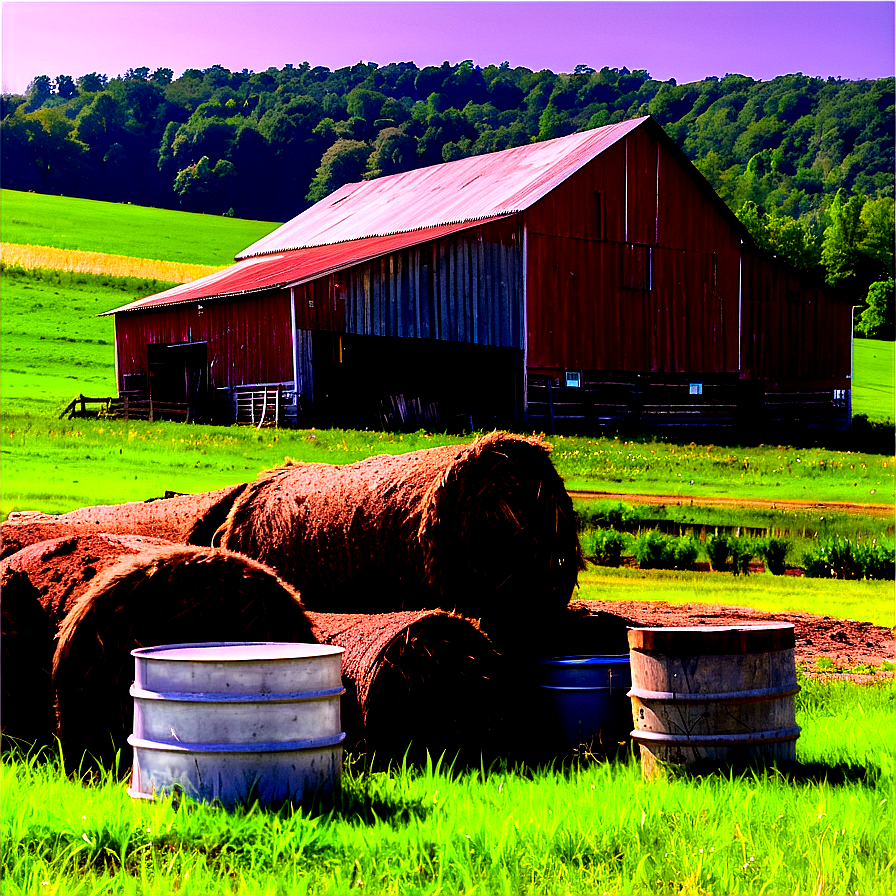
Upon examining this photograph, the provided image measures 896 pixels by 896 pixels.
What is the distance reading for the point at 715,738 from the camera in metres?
5.96

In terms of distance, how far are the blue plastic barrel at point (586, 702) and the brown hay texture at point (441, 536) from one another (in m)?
0.77

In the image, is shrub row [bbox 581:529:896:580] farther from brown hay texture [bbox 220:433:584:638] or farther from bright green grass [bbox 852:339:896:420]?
bright green grass [bbox 852:339:896:420]

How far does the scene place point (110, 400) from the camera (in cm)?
3391

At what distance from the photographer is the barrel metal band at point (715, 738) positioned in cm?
596

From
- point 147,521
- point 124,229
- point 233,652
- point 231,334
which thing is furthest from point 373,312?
point 124,229

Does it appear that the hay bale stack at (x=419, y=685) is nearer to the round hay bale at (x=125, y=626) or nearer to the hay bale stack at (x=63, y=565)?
the round hay bale at (x=125, y=626)

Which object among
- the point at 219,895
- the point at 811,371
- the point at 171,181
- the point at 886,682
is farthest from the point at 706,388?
the point at 171,181

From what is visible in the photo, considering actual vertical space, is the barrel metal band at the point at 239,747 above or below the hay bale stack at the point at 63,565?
below

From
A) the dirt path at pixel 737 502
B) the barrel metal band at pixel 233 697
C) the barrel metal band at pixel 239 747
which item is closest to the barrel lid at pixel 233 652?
the barrel metal band at pixel 233 697

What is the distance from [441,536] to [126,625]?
84.4 inches

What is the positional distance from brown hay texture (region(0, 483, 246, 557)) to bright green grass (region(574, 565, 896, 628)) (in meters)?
5.40

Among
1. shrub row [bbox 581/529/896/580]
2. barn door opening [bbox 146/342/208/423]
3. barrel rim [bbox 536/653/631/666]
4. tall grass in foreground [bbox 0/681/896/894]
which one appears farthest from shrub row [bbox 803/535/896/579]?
barn door opening [bbox 146/342/208/423]

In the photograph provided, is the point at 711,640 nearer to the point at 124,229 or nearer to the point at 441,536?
the point at 441,536

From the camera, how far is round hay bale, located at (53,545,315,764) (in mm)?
6004
